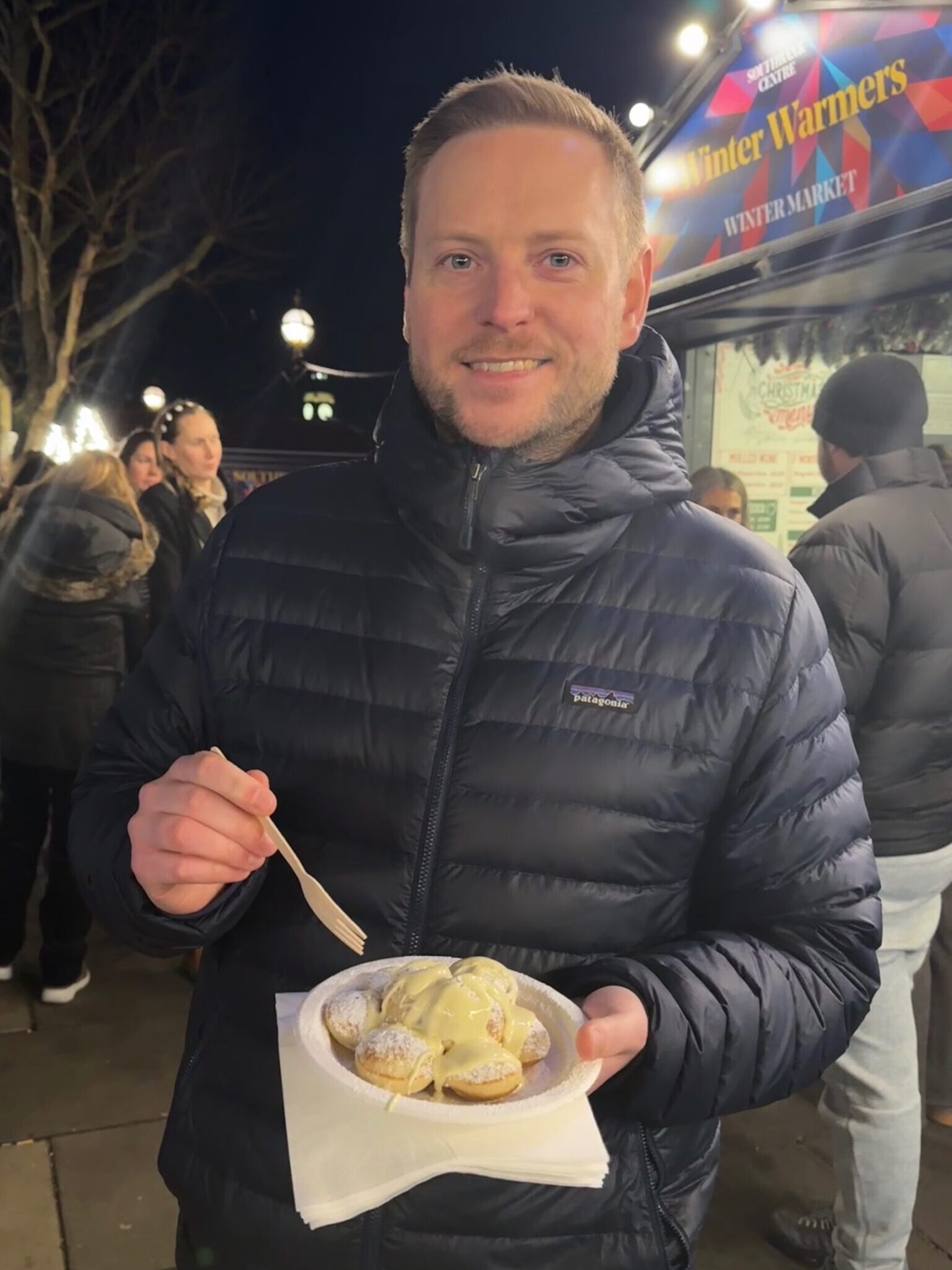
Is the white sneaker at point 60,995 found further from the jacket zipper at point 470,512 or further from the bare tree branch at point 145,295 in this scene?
the bare tree branch at point 145,295

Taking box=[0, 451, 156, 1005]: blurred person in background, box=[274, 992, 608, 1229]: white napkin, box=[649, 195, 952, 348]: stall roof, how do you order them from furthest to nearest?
box=[0, 451, 156, 1005]: blurred person in background → box=[649, 195, 952, 348]: stall roof → box=[274, 992, 608, 1229]: white napkin

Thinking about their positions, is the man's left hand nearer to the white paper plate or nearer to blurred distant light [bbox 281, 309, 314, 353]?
the white paper plate

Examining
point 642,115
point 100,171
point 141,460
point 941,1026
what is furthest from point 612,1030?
point 100,171

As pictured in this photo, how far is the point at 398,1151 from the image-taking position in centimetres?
107

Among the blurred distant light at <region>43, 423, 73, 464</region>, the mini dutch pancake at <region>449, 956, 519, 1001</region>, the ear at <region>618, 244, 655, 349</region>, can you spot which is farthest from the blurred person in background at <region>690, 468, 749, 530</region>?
the blurred distant light at <region>43, 423, 73, 464</region>

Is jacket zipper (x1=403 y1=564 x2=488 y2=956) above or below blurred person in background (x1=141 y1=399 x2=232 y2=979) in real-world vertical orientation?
below

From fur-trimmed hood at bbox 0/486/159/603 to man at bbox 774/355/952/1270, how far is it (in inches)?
126

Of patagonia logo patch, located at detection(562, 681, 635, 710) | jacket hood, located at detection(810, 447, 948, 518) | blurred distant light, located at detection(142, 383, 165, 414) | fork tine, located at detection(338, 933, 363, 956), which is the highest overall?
blurred distant light, located at detection(142, 383, 165, 414)

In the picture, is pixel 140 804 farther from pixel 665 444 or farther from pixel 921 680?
pixel 921 680

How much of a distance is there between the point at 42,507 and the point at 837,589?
12.0 feet

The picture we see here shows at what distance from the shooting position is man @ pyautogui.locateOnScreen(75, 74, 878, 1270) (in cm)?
137

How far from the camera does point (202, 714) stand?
5.33 feet

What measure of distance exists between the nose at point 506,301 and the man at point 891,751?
1939 mm

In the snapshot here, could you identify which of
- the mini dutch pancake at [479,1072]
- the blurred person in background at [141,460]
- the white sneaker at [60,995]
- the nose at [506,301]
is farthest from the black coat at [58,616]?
the mini dutch pancake at [479,1072]
